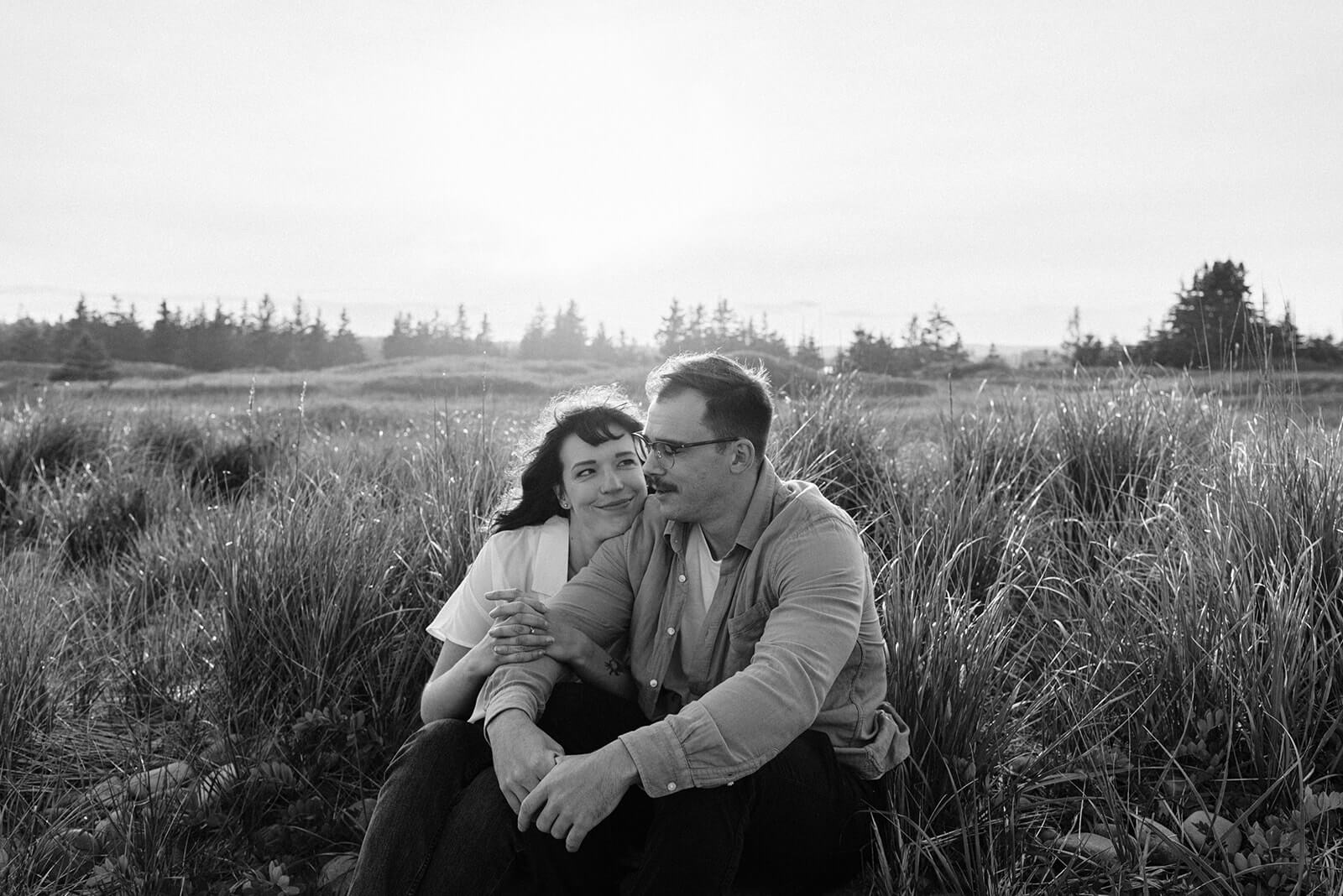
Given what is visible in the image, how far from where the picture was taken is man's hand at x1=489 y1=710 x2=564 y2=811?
2.65m

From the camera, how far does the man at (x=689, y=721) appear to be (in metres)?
2.52

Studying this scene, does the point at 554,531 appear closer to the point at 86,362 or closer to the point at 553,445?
the point at 553,445

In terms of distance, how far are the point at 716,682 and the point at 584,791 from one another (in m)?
0.67

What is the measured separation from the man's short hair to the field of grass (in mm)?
845

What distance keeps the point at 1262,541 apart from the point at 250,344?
6114cm

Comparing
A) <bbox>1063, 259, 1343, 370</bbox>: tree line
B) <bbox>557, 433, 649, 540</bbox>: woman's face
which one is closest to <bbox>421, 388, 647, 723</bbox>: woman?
<bbox>557, 433, 649, 540</bbox>: woman's face

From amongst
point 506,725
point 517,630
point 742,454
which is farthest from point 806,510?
point 506,725

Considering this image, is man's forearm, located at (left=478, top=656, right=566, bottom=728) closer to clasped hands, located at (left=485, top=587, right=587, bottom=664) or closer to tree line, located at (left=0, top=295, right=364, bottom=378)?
clasped hands, located at (left=485, top=587, right=587, bottom=664)

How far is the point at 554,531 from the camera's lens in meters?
3.65

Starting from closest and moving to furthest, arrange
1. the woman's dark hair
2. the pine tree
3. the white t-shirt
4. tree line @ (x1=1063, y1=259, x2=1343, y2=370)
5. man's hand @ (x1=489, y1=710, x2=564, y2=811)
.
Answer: man's hand @ (x1=489, y1=710, x2=564, y2=811)
the white t-shirt
the woman's dark hair
tree line @ (x1=1063, y1=259, x2=1343, y2=370)
the pine tree

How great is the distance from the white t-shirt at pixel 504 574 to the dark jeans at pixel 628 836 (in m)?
0.55

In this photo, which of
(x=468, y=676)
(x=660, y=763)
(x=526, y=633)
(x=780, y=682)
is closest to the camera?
(x=660, y=763)

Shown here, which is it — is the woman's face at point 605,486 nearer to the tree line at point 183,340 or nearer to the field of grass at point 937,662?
the field of grass at point 937,662

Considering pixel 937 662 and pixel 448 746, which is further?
pixel 937 662
